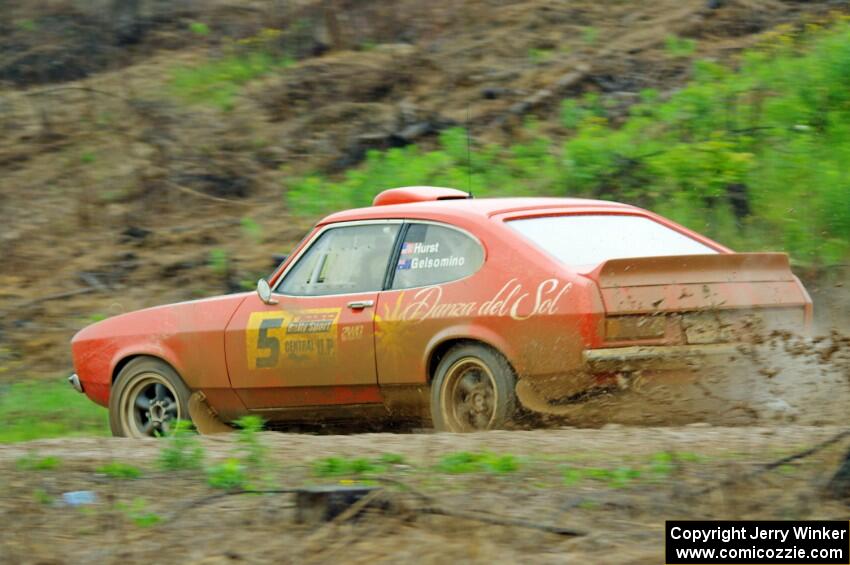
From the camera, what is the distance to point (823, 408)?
6.96m

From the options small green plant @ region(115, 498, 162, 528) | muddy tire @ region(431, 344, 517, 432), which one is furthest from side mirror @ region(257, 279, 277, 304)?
small green plant @ region(115, 498, 162, 528)

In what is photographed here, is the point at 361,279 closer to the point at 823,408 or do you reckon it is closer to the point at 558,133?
the point at 823,408

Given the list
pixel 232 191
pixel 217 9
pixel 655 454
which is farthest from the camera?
pixel 217 9

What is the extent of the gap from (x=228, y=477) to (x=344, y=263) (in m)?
2.76

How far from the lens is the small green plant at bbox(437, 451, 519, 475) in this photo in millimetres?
5367

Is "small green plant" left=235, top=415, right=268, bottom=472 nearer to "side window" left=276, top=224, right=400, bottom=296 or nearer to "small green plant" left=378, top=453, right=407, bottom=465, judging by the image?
"small green plant" left=378, top=453, right=407, bottom=465

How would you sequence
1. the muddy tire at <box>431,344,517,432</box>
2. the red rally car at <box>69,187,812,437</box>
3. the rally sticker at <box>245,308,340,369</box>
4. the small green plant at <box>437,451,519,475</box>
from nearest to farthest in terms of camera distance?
the small green plant at <box>437,451,519,475</box>
the red rally car at <box>69,187,812,437</box>
the muddy tire at <box>431,344,517,432</box>
the rally sticker at <box>245,308,340,369</box>

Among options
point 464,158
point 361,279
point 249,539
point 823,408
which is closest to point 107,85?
point 464,158

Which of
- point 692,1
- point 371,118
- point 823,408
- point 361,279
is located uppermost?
point 692,1

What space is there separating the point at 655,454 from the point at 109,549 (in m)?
2.31

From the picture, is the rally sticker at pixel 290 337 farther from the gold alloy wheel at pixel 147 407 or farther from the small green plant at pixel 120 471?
the small green plant at pixel 120 471

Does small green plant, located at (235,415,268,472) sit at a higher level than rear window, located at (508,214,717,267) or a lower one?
lower

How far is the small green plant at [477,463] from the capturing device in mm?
5367

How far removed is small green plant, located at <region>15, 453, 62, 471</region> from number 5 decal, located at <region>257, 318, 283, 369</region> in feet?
6.93
